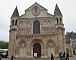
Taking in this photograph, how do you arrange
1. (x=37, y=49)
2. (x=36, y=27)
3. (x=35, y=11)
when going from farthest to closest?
1. (x=35, y=11)
2. (x=36, y=27)
3. (x=37, y=49)

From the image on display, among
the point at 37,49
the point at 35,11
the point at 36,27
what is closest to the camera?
the point at 37,49

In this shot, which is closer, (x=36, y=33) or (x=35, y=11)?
(x=36, y=33)

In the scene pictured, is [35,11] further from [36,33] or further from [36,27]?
[36,33]

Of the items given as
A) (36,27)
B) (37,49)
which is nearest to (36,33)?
(36,27)

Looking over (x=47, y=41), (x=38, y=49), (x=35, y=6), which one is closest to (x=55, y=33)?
(x=47, y=41)

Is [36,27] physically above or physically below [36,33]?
above

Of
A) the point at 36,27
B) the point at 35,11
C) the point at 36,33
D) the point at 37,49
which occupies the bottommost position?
the point at 37,49

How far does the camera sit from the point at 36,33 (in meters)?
37.3

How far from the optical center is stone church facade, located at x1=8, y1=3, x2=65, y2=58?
36078 millimetres

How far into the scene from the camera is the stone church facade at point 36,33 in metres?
36.1

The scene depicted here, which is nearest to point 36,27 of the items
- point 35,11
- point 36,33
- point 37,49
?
point 36,33

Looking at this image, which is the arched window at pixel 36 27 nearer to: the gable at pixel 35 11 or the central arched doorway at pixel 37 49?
the gable at pixel 35 11

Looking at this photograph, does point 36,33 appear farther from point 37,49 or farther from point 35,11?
point 35,11

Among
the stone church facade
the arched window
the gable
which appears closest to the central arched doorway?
the stone church facade
